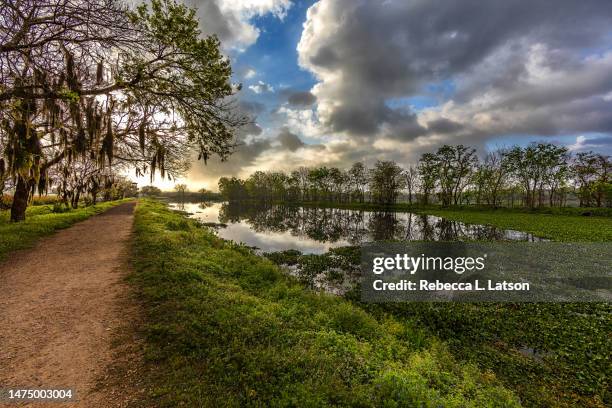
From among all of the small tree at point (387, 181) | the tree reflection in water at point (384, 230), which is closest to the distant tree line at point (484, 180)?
the small tree at point (387, 181)

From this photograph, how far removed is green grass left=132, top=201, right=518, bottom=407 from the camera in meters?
4.50

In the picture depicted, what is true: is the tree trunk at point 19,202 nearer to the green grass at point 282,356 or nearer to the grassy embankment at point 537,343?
the green grass at point 282,356

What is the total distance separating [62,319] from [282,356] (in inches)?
235

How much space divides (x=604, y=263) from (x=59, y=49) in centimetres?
3049

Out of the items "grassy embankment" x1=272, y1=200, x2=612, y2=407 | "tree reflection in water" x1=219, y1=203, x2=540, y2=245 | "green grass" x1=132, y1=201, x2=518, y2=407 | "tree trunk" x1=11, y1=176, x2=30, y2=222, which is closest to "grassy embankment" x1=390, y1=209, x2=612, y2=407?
"grassy embankment" x1=272, y1=200, x2=612, y2=407

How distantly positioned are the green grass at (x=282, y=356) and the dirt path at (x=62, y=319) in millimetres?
788

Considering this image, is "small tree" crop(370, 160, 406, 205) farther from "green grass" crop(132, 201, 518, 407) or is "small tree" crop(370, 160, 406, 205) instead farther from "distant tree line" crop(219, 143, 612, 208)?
"green grass" crop(132, 201, 518, 407)

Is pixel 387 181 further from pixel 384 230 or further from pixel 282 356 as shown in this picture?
pixel 282 356

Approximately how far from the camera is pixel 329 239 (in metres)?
28.0

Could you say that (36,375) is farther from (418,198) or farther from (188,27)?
(418,198)

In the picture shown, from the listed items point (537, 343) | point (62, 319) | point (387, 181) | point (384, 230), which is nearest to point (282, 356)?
point (62, 319)

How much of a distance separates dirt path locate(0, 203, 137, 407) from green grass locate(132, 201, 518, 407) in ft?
2.59

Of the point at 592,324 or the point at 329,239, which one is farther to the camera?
the point at 329,239

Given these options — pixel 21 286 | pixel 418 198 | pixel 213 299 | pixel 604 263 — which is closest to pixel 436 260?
pixel 604 263
